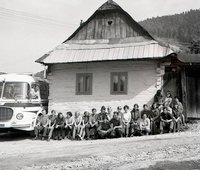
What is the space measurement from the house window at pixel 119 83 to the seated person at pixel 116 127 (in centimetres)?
277

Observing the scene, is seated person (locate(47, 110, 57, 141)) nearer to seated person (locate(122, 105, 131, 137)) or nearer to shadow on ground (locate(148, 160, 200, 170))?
seated person (locate(122, 105, 131, 137))

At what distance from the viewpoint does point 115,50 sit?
57.2 feet

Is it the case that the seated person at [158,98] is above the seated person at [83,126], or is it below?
above

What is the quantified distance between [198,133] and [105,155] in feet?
15.7

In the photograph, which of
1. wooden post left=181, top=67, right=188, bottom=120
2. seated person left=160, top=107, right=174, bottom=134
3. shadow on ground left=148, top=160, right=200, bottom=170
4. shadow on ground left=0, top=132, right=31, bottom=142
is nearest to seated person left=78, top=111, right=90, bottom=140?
shadow on ground left=0, top=132, right=31, bottom=142

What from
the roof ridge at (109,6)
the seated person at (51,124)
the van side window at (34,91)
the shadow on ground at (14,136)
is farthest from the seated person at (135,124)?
the roof ridge at (109,6)

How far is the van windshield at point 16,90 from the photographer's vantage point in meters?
15.7

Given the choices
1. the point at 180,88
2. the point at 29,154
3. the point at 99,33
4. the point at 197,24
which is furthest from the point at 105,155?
the point at 197,24

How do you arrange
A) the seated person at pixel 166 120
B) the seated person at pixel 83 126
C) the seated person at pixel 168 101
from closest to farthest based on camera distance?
1. the seated person at pixel 166 120
2. the seated person at pixel 168 101
3. the seated person at pixel 83 126

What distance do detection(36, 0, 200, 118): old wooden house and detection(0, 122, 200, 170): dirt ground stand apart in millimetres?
4803

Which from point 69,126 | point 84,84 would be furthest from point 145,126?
point 84,84

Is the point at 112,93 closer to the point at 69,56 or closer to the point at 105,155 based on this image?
the point at 69,56

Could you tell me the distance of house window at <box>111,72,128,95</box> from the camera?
17.1 meters

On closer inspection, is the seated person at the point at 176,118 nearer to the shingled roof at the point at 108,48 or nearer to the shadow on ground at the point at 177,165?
the shingled roof at the point at 108,48
